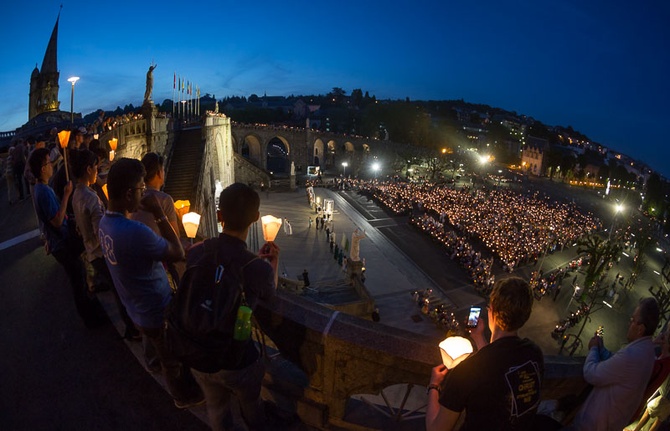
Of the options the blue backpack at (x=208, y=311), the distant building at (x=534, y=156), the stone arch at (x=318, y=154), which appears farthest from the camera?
the distant building at (x=534, y=156)

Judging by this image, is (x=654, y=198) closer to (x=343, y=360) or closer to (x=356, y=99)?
(x=343, y=360)

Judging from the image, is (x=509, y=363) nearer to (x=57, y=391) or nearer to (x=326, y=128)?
(x=57, y=391)

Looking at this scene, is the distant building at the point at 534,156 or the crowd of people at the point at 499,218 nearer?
the crowd of people at the point at 499,218

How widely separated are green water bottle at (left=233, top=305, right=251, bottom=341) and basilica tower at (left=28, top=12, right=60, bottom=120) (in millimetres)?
41185

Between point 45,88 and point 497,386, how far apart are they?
143 feet

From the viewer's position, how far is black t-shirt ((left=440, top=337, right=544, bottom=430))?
1783 millimetres

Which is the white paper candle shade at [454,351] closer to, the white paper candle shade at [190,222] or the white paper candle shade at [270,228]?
the white paper candle shade at [270,228]

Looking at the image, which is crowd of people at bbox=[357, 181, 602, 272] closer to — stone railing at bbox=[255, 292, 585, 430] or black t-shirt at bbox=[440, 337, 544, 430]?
stone railing at bbox=[255, 292, 585, 430]

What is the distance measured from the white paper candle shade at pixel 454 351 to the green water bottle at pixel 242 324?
111cm

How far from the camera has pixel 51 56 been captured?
34656mm

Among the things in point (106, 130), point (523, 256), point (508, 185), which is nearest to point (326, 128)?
point (508, 185)

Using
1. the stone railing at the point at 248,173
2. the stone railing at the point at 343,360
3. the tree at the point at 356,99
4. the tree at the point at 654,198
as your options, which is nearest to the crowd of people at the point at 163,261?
the stone railing at the point at 343,360

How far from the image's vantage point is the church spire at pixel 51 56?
1332 inches

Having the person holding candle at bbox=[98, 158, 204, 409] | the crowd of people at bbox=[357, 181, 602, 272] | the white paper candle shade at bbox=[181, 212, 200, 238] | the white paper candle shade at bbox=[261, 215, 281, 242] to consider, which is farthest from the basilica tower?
the person holding candle at bbox=[98, 158, 204, 409]
